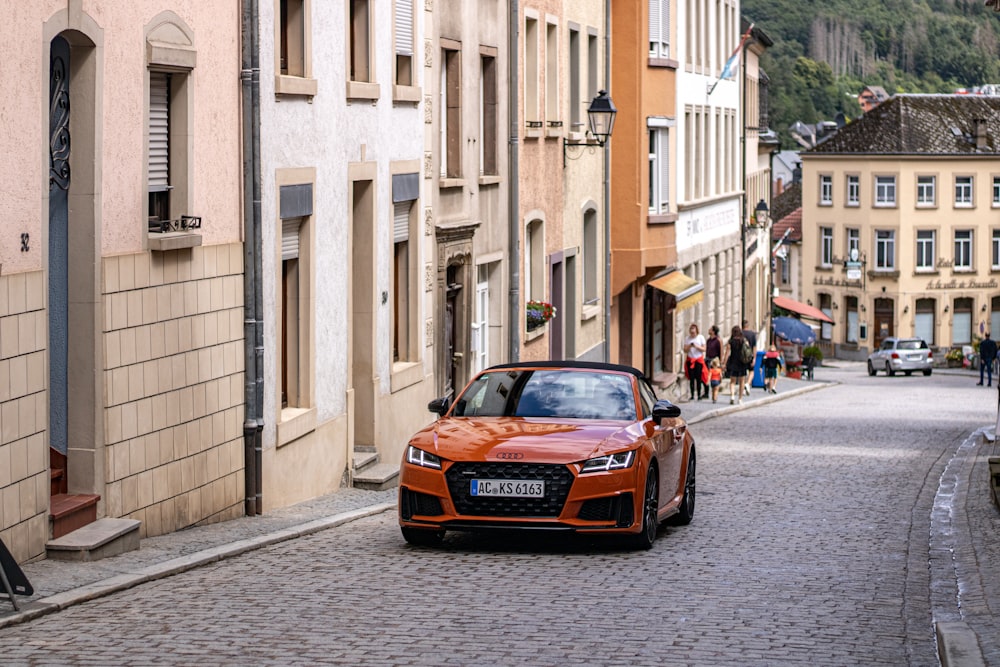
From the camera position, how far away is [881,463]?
24.3m

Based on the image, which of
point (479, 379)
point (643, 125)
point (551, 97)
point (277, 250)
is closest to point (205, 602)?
point (479, 379)

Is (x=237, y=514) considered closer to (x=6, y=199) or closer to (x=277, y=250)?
(x=277, y=250)

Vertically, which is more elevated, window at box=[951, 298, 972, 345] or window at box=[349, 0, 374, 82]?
window at box=[349, 0, 374, 82]

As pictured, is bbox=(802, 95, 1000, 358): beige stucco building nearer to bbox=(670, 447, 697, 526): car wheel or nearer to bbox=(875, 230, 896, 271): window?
bbox=(875, 230, 896, 271): window

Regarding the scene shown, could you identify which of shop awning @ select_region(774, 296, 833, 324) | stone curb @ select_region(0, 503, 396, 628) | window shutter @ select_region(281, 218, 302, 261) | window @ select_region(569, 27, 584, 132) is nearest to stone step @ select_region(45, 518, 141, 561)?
stone curb @ select_region(0, 503, 396, 628)

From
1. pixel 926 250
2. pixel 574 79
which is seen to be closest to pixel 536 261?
pixel 574 79

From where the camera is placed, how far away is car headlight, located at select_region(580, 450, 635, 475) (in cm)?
1253

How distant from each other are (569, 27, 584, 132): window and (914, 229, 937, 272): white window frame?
63.5 meters

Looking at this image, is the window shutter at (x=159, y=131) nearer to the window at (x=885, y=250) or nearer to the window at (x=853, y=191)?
the window at (x=885, y=250)

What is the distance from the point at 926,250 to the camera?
93.2 m

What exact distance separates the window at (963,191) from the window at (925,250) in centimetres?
213

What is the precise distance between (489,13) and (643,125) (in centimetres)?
1182

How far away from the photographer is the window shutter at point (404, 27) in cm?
2095

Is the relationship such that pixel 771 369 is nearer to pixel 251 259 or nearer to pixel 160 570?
pixel 251 259
